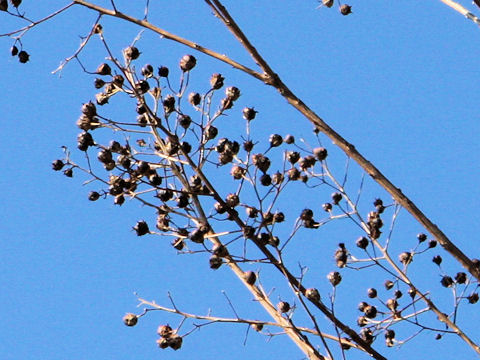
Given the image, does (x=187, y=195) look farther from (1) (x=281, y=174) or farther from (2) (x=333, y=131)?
(2) (x=333, y=131)

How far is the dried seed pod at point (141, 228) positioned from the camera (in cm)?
380

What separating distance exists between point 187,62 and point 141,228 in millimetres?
884

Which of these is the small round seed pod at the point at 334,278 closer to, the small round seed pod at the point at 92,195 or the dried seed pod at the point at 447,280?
the dried seed pod at the point at 447,280

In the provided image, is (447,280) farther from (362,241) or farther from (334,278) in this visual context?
(334,278)

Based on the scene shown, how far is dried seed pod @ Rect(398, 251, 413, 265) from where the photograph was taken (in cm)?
451

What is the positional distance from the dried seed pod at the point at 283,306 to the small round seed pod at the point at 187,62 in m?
1.28

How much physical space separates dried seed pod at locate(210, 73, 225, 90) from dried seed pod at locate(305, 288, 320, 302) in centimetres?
117

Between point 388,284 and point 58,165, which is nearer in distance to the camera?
point 58,165

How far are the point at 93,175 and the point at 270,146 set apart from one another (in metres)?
0.94

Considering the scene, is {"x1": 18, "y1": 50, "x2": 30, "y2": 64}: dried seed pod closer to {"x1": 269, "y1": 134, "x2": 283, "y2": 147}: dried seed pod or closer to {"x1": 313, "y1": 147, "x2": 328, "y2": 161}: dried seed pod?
{"x1": 269, "y1": 134, "x2": 283, "y2": 147}: dried seed pod

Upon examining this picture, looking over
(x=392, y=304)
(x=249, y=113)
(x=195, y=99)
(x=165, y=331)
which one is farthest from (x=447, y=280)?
(x=195, y=99)

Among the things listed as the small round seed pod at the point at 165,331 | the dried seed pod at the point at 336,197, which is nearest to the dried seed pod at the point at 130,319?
the small round seed pod at the point at 165,331

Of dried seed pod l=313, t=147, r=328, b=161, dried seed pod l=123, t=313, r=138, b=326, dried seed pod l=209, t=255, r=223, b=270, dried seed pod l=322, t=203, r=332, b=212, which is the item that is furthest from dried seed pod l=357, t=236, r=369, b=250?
dried seed pod l=123, t=313, r=138, b=326

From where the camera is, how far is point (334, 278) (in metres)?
3.97
